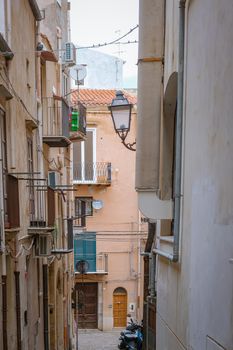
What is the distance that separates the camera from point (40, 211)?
42.0ft

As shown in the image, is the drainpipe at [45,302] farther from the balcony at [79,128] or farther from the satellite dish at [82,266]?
the satellite dish at [82,266]

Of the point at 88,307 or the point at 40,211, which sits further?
the point at 88,307

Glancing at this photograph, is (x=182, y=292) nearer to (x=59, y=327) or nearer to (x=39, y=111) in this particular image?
(x=39, y=111)

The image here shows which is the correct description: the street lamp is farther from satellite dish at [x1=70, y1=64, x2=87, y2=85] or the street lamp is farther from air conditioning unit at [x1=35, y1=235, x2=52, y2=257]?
satellite dish at [x1=70, y1=64, x2=87, y2=85]

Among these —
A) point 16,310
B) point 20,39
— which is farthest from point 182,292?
point 20,39

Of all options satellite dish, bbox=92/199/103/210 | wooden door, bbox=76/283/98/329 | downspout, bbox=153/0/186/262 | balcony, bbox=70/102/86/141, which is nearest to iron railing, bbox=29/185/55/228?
balcony, bbox=70/102/86/141

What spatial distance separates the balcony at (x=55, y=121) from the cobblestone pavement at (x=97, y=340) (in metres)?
10.0

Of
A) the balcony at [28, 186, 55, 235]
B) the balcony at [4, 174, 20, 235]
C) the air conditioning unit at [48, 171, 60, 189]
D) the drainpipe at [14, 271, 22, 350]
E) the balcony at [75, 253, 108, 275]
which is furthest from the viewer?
the balcony at [75, 253, 108, 275]

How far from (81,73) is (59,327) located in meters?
9.59

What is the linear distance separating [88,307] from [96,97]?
439 inches

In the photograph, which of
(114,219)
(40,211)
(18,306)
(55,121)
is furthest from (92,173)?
(18,306)

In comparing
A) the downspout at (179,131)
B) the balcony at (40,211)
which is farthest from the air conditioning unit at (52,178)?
the downspout at (179,131)

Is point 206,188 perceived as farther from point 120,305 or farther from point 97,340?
point 120,305

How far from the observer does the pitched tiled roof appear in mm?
25833
